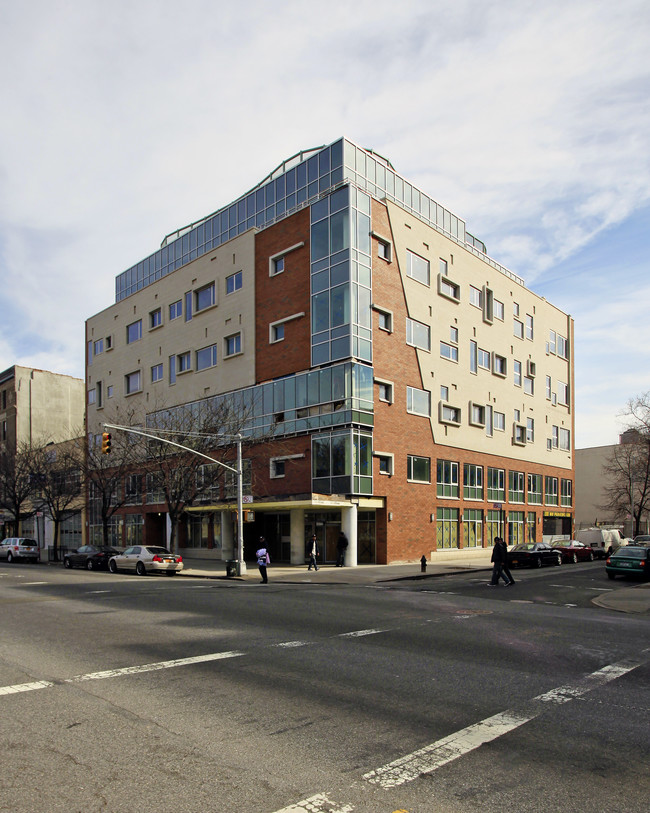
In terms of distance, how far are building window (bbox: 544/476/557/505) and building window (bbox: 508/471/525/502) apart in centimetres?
495

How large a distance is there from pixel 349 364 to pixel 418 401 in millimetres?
7223

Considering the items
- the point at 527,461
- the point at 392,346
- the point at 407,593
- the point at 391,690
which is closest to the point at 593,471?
the point at 527,461

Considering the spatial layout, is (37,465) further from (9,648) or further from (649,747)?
(649,747)

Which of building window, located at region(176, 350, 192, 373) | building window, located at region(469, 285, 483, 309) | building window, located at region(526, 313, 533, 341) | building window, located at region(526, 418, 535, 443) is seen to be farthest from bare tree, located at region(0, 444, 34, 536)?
building window, located at region(526, 313, 533, 341)

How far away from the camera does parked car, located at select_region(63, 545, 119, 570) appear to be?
37.6m

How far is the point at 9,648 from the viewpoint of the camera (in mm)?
11156

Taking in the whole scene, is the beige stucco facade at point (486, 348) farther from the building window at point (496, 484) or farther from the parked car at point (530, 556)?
the parked car at point (530, 556)

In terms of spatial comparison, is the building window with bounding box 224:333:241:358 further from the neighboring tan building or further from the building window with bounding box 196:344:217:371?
the neighboring tan building

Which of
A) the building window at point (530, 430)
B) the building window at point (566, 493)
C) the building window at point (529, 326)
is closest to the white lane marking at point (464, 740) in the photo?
the building window at point (530, 430)

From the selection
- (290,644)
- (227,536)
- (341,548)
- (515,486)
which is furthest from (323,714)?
(515,486)

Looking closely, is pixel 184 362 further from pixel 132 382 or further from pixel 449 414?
pixel 449 414

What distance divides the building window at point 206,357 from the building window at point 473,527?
20.4m

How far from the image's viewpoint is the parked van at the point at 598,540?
46.2 meters

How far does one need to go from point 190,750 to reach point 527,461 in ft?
172
